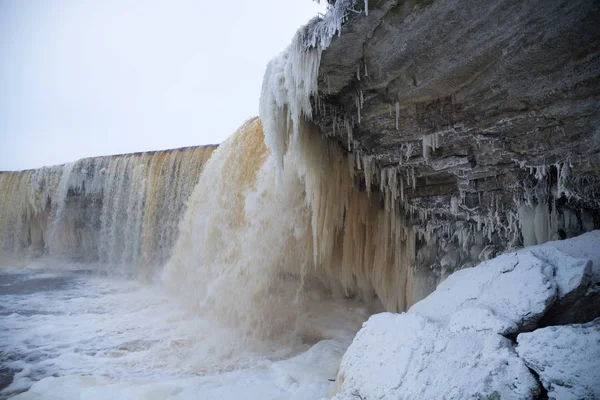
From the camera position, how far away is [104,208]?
1250cm

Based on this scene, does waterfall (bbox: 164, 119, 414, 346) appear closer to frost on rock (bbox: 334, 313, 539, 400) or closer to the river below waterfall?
the river below waterfall

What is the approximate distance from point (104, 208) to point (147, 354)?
31.9 ft

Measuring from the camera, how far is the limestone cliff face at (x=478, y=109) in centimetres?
256

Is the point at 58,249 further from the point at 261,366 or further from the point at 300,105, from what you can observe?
the point at 300,105

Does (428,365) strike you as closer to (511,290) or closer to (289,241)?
(511,290)

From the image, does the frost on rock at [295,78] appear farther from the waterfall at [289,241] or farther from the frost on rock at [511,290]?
the frost on rock at [511,290]

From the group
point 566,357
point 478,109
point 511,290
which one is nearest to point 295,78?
point 478,109

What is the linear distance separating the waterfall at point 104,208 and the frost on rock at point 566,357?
370 inches

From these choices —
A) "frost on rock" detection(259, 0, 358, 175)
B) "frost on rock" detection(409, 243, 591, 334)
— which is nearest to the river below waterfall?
"frost on rock" detection(409, 243, 591, 334)

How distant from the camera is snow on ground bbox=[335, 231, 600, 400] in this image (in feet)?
5.13

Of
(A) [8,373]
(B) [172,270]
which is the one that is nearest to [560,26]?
(A) [8,373]

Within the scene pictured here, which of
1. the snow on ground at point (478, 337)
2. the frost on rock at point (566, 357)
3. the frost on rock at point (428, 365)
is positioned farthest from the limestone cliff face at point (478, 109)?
the frost on rock at point (428, 365)

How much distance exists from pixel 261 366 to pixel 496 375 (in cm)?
337

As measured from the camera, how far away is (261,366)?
13.9 feet
